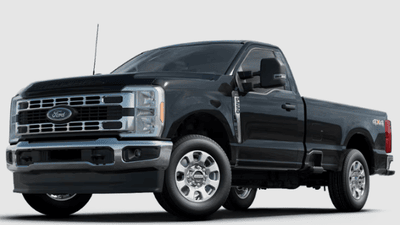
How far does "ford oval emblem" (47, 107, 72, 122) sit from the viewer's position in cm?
880

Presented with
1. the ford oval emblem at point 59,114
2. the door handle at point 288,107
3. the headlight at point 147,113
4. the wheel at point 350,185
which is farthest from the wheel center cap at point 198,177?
the wheel at point 350,185

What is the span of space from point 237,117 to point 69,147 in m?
2.14

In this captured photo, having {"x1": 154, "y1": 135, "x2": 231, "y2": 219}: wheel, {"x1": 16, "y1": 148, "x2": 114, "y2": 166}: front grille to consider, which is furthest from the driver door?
{"x1": 16, "y1": 148, "x2": 114, "y2": 166}: front grille

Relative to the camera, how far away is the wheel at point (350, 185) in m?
11.8

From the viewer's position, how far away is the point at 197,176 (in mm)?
8797

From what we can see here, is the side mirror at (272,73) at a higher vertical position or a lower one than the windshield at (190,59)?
lower

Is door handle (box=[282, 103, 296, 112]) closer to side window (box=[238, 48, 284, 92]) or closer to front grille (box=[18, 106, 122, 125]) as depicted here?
side window (box=[238, 48, 284, 92])

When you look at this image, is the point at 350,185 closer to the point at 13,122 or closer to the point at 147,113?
the point at 147,113

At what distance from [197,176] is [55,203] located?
2.53 metres

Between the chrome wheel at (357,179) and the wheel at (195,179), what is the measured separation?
3.70 metres

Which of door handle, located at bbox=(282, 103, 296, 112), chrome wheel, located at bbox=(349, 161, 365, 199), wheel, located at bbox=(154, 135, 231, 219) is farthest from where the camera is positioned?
chrome wheel, located at bbox=(349, 161, 365, 199)

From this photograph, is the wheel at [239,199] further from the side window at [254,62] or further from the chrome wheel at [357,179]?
the side window at [254,62]

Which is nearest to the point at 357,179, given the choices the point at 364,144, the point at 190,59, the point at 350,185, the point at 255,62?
the point at 350,185

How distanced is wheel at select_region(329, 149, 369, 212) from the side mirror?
286 centimetres
